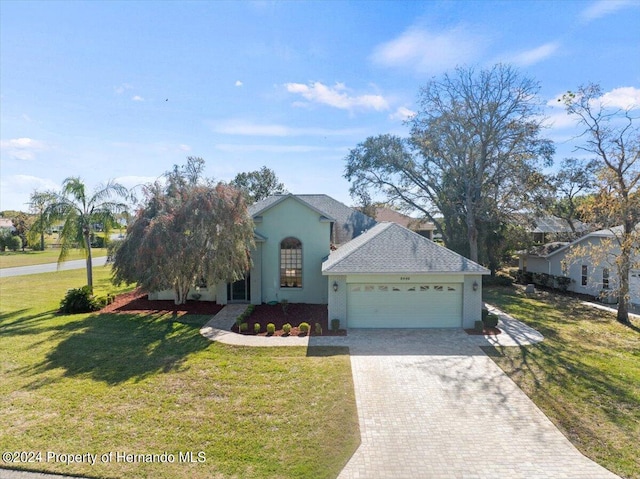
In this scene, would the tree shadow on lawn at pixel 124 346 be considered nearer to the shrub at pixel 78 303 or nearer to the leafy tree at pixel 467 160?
the shrub at pixel 78 303

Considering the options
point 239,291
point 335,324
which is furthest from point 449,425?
point 239,291

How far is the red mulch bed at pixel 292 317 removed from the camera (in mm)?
15148

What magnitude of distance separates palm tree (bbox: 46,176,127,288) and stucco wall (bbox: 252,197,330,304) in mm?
8198

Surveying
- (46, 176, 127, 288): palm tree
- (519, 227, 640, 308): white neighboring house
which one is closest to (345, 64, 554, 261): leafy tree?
(519, 227, 640, 308): white neighboring house

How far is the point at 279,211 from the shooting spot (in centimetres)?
1986

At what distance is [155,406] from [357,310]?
8991mm

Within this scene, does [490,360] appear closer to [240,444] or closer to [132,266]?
[240,444]

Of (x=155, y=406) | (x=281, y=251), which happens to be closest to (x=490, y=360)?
(x=155, y=406)

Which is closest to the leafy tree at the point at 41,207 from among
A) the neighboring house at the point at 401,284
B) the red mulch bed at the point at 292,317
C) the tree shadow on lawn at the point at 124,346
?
the tree shadow on lawn at the point at 124,346

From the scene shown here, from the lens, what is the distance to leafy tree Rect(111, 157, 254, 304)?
15.5 m

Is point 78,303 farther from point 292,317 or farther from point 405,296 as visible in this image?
point 405,296

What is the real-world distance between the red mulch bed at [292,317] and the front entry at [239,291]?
127cm

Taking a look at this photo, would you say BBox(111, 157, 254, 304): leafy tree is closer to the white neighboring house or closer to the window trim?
the window trim

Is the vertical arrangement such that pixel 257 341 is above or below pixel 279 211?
below
